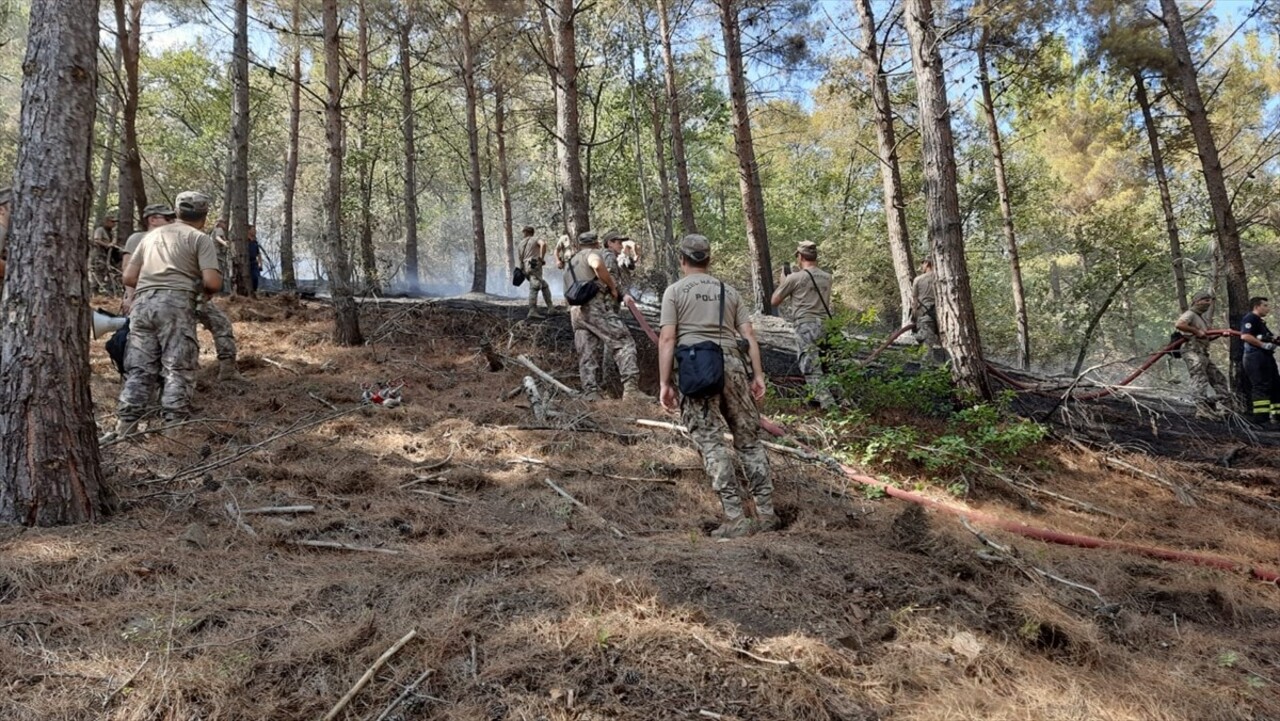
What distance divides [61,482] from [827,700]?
3.87m

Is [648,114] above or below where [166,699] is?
above

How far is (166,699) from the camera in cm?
208

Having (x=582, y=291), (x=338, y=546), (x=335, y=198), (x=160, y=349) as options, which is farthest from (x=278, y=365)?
(x=338, y=546)

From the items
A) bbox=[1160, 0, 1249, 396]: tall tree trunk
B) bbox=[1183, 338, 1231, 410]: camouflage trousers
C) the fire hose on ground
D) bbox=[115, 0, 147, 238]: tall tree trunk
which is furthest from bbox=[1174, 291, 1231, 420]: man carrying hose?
bbox=[115, 0, 147, 238]: tall tree trunk

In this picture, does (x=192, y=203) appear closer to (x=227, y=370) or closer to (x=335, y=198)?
(x=227, y=370)

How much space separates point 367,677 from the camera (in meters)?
2.22

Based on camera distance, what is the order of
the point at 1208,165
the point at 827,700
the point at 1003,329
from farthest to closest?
the point at 1003,329, the point at 1208,165, the point at 827,700

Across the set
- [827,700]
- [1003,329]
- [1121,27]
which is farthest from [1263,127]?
[827,700]

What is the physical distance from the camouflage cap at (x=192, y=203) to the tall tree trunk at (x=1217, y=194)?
12835mm

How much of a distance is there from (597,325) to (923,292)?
5903 millimetres

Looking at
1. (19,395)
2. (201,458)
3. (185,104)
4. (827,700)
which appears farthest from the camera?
(185,104)

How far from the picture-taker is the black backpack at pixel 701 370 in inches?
166

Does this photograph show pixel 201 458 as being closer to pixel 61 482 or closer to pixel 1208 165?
pixel 61 482

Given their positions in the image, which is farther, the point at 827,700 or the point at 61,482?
the point at 61,482
